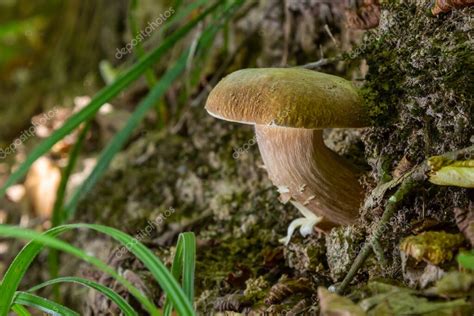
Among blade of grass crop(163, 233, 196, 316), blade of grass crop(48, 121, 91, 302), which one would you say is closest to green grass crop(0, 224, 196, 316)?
blade of grass crop(163, 233, 196, 316)

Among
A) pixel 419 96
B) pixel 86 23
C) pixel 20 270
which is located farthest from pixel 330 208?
pixel 86 23

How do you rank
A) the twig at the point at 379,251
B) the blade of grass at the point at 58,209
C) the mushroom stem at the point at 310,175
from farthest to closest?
the blade of grass at the point at 58,209
the mushroom stem at the point at 310,175
the twig at the point at 379,251

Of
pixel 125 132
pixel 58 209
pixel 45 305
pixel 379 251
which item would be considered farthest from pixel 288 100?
pixel 58 209

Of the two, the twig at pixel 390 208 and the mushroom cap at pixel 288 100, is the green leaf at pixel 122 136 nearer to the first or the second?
the mushroom cap at pixel 288 100

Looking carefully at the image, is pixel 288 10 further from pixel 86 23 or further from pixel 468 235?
pixel 86 23

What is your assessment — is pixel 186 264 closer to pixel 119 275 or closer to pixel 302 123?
pixel 119 275
